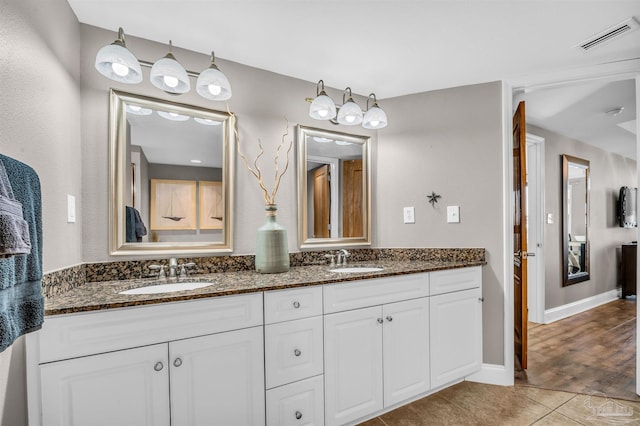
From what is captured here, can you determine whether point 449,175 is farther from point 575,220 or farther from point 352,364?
point 575,220

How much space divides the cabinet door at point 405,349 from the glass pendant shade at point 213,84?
148 centimetres

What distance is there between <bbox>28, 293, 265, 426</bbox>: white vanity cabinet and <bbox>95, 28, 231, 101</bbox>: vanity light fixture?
3.57 ft

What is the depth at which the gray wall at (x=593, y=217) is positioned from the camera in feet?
12.4

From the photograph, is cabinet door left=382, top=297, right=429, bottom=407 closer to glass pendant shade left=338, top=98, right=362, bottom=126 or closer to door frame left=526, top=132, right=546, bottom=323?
glass pendant shade left=338, top=98, right=362, bottom=126

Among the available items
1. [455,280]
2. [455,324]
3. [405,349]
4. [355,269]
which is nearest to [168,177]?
[355,269]

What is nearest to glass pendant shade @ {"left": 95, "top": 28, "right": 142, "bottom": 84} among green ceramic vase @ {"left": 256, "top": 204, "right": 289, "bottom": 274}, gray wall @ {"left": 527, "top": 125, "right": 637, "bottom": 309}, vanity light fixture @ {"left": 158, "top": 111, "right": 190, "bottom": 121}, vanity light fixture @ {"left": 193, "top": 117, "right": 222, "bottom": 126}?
vanity light fixture @ {"left": 158, "top": 111, "right": 190, "bottom": 121}

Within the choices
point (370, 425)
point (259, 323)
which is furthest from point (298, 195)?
point (370, 425)

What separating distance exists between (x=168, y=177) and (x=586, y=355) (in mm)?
3543

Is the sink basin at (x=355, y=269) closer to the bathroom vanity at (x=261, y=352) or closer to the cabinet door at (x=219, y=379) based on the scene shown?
the bathroom vanity at (x=261, y=352)

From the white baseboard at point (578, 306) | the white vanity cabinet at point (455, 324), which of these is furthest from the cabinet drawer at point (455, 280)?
the white baseboard at point (578, 306)

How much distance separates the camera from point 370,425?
186 cm

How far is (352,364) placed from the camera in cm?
176

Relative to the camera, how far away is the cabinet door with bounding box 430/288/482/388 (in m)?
2.09

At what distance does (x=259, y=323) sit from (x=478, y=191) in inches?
70.8
